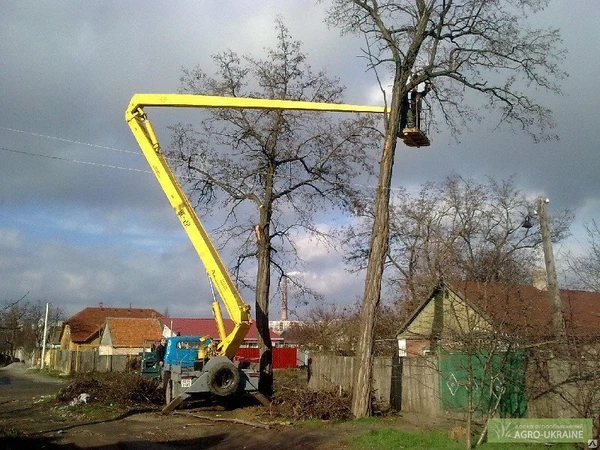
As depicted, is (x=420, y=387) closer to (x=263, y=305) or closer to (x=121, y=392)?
(x=263, y=305)

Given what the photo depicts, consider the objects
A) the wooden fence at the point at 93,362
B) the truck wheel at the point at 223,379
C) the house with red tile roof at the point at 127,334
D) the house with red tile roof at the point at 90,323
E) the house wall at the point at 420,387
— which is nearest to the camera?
the house wall at the point at 420,387

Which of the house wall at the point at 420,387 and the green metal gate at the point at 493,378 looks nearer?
the green metal gate at the point at 493,378

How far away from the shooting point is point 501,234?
38.3m

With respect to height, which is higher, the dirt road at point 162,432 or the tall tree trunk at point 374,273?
the tall tree trunk at point 374,273

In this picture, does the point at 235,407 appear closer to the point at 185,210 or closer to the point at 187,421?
the point at 187,421

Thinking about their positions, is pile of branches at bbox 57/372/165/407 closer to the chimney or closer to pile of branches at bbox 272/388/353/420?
pile of branches at bbox 272/388/353/420

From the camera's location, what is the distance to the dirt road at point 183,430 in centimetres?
1434

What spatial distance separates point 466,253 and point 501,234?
9895 millimetres

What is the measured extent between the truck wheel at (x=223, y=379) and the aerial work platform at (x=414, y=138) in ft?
29.8

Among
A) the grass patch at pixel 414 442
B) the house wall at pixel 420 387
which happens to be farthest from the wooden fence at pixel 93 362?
the grass patch at pixel 414 442

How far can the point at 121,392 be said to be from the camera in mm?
21766

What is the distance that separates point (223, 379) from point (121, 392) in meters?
4.48

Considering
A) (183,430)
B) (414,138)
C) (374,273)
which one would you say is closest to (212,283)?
(183,430)

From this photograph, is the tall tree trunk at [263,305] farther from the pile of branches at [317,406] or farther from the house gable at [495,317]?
the house gable at [495,317]
